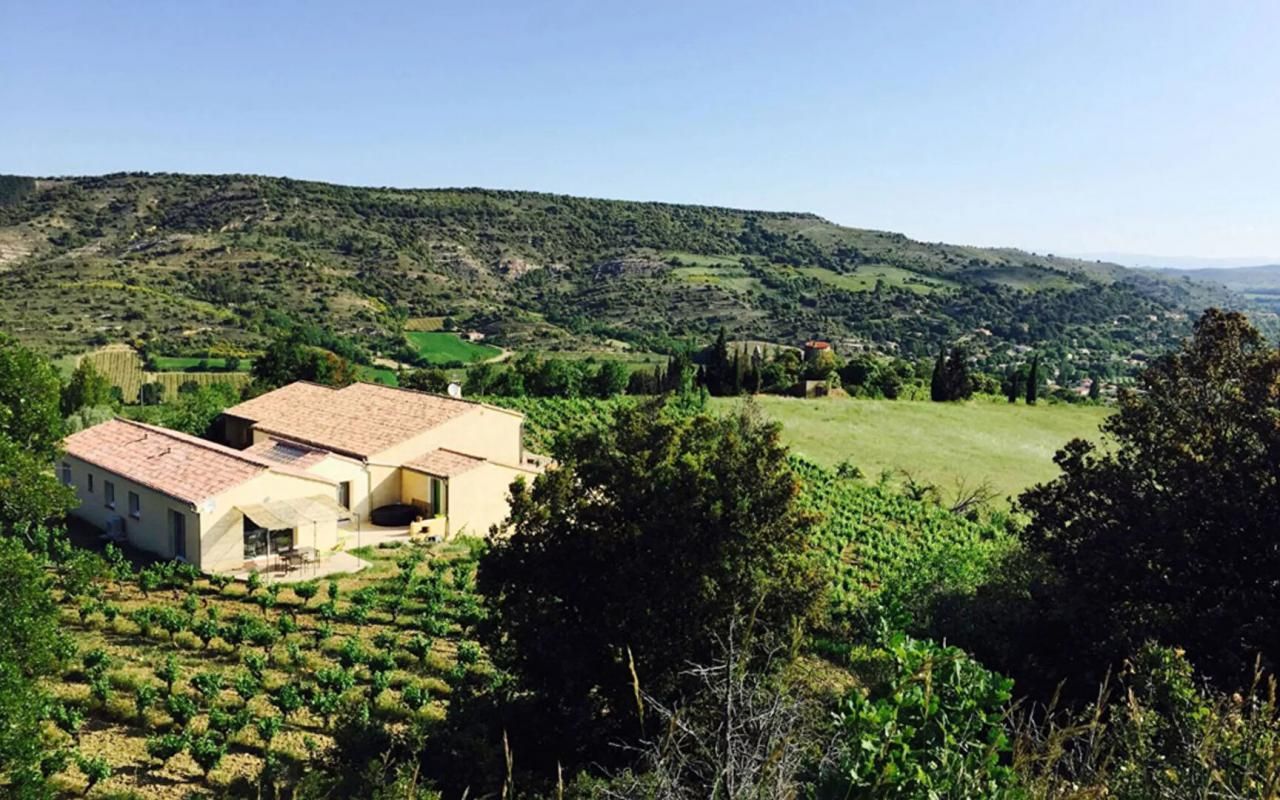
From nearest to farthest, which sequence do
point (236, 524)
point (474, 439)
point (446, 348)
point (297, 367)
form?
point (236, 524) < point (474, 439) < point (297, 367) < point (446, 348)

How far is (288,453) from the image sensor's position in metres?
30.0

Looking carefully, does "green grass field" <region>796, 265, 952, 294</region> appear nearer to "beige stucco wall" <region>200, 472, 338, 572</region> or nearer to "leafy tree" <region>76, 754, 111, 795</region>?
"beige stucco wall" <region>200, 472, 338, 572</region>

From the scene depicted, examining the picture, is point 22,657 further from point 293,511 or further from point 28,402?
point 293,511

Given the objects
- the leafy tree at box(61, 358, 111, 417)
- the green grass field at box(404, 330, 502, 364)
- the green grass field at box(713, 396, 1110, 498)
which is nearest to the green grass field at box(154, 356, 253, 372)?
the green grass field at box(404, 330, 502, 364)

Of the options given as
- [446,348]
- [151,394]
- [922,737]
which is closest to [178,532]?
[922,737]

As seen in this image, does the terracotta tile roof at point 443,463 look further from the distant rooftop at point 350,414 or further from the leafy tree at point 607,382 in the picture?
the leafy tree at point 607,382

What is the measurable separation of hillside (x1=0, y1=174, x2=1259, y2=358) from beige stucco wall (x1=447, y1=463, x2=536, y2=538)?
2083 inches

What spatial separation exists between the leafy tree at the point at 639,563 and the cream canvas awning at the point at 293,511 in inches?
517

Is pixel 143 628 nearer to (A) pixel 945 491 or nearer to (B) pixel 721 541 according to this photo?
(B) pixel 721 541

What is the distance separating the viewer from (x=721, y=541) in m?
11.6

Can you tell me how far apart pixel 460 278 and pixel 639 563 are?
386 feet

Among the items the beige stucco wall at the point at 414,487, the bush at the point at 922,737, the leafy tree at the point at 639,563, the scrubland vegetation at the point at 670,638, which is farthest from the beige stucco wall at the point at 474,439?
the bush at the point at 922,737

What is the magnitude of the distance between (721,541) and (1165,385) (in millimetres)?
10837

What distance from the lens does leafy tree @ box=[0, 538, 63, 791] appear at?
9.81 m
